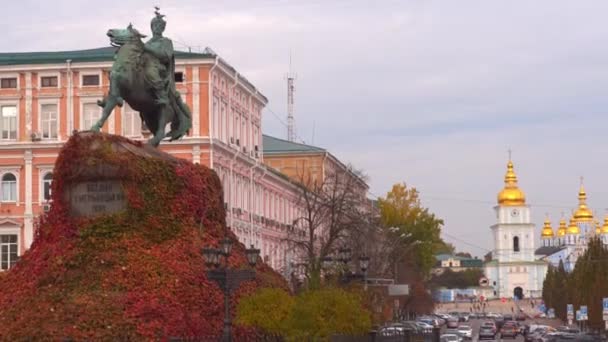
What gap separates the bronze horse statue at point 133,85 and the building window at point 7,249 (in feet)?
136

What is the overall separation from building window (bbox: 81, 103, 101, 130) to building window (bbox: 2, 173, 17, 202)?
4801mm

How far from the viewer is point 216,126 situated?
75.4 metres

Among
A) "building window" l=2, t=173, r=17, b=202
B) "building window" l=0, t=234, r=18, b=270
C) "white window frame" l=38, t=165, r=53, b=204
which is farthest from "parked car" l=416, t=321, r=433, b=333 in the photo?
"building window" l=2, t=173, r=17, b=202

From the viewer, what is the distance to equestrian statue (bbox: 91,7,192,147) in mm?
32688

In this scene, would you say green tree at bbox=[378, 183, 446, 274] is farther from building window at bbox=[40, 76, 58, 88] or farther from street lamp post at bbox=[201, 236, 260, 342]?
street lamp post at bbox=[201, 236, 260, 342]

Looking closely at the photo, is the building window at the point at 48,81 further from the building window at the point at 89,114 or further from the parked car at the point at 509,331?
the parked car at the point at 509,331

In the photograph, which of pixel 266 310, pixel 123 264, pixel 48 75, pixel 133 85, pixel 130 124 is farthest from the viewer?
pixel 48 75

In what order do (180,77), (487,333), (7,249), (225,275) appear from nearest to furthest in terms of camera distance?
(225,275) → (180,77) → (7,249) → (487,333)

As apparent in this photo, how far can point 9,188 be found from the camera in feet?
247

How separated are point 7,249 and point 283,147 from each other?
37760 mm

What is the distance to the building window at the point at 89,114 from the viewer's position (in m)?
75.2

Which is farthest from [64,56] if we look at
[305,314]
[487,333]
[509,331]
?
[305,314]

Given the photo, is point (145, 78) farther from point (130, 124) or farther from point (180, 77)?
point (130, 124)

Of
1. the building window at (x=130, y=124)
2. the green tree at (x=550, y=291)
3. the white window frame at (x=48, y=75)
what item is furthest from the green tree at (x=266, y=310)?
the green tree at (x=550, y=291)
